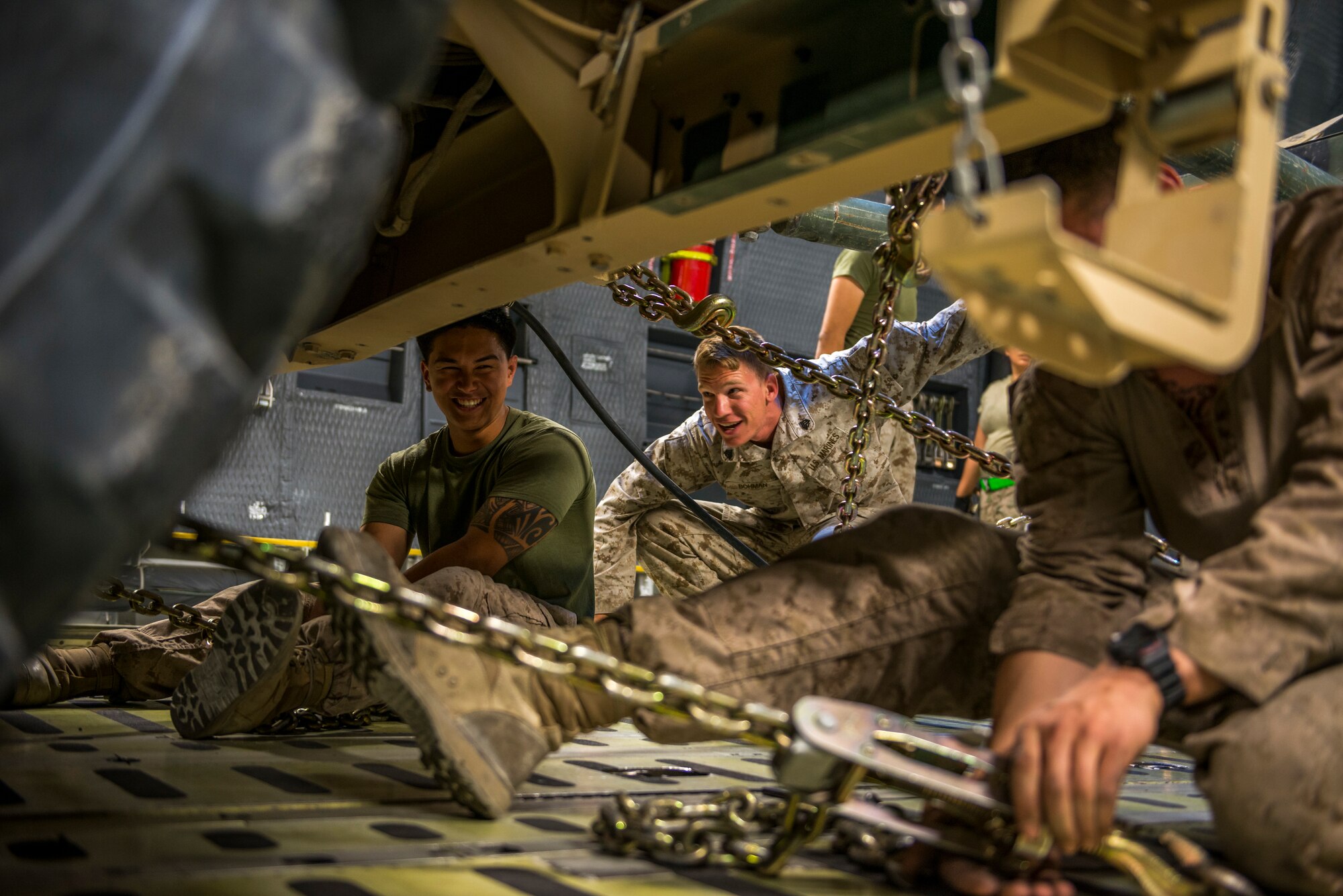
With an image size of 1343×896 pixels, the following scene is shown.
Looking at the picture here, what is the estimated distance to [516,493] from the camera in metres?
2.84

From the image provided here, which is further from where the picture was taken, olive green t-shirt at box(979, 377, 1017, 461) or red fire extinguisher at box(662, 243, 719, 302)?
olive green t-shirt at box(979, 377, 1017, 461)

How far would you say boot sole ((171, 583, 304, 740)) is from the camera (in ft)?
6.19

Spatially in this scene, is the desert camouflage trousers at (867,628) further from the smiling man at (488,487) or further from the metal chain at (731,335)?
the smiling man at (488,487)

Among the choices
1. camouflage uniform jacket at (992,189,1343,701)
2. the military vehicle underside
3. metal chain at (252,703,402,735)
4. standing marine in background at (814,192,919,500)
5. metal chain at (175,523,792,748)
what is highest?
standing marine in background at (814,192,919,500)

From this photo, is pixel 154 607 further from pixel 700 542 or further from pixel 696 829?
pixel 700 542

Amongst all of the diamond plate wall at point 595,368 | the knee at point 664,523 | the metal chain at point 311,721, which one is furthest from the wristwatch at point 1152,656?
the diamond plate wall at point 595,368

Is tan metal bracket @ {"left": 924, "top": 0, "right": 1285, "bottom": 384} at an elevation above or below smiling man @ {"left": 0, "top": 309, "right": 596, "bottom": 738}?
above

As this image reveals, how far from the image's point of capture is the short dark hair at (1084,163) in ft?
5.04

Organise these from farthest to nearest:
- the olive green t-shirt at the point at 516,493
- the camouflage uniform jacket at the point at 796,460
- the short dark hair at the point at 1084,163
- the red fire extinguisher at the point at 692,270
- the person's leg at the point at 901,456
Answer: the red fire extinguisher at the point at 692,270, the person's leg at the point at 901,456, the camouflage uniform jacket at the point at 796,460, the olive green t-shirt at the point at 516,493, the short dark hair at the point at 1084,163

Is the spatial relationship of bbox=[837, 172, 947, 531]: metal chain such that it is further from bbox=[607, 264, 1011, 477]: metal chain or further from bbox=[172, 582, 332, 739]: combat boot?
bbox=[172, 582, 332, 739]: combat boot

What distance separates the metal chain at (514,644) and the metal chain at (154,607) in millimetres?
1255

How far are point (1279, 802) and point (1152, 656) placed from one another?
19 centimetres

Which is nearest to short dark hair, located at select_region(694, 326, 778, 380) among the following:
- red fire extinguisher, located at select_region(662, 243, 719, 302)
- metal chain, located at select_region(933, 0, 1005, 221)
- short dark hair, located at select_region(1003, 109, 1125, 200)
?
red fire extinguisher, located at select_region(662, 243, 719, 302)

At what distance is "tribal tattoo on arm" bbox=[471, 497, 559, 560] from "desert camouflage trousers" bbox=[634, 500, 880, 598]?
1.43 m
